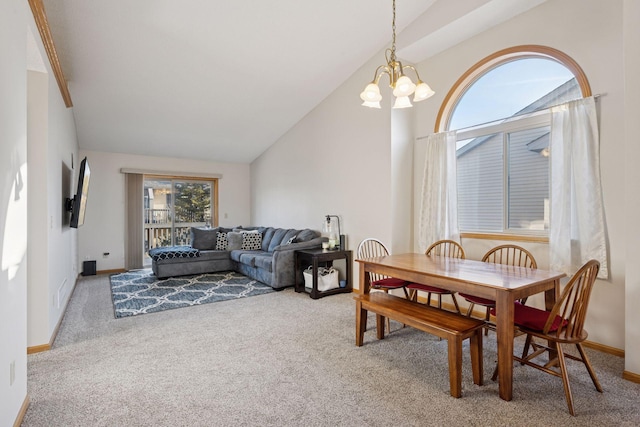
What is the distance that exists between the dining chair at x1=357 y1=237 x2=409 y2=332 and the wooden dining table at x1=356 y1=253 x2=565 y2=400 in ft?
0.80

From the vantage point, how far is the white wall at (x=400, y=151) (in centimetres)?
259

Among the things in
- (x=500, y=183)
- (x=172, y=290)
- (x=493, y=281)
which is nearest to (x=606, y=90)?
(x=500, y=183)

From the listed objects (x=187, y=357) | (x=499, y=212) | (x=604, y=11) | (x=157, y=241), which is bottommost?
(x=187, y=357)

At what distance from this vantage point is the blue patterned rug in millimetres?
3941

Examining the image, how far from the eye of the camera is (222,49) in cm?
381

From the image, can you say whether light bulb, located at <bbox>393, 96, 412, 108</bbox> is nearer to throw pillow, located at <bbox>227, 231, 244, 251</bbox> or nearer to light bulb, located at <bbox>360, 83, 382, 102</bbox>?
light bulb, located at <bbox>360, 83, 382, 102</bbox>

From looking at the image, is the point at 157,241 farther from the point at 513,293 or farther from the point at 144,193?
the point at 513,293

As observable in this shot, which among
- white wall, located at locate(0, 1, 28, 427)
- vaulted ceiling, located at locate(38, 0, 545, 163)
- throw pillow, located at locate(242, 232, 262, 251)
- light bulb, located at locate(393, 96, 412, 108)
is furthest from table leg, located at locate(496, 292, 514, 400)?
throw pillow, located at locate(242, 232, 262, 251)

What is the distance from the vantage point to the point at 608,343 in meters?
2.63

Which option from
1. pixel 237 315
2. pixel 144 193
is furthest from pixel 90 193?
pixel 237 315

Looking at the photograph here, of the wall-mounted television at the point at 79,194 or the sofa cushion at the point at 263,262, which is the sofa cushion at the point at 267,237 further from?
the wall-mounted television at the point at 79,194

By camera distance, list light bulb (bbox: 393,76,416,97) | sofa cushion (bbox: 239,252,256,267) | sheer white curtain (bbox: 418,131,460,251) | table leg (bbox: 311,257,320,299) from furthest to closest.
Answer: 1. sofa cushion (bbox: 239,252,256,267)
2. table leg (bbox: 311,257,320,299)
3. sheer white curtain (bbox: 418,131,460,251)
4. light bulb (bbox: 393,76,416,97)

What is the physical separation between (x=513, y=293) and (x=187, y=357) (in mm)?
2401

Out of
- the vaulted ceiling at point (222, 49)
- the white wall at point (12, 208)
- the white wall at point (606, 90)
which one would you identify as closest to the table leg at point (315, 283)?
the white wall at point (606, 90)
